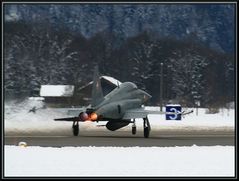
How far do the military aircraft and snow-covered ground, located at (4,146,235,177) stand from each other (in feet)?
33.8

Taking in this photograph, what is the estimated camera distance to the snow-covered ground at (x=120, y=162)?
50.8ft

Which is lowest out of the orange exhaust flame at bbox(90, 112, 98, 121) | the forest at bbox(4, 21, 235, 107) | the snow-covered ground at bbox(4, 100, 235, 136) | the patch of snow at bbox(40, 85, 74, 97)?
the snow-covered ground at bbox(4, 100, 235, 136)

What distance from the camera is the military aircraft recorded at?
32406mm

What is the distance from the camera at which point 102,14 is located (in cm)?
12800

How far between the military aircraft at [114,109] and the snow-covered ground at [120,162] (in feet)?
33.8

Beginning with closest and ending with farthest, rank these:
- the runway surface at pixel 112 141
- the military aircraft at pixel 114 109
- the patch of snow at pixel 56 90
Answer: the runway surface at pixel 112 141 < the military aircraft at pixel 114 109 < the patch of snow at pixel 56 90

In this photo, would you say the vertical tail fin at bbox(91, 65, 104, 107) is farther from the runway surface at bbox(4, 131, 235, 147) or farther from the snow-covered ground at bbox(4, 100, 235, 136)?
the snow-covered ground at bbox(4, 100, 235, 136)

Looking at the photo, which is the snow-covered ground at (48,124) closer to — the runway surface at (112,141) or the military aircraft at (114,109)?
the military aircraft at (114,109)

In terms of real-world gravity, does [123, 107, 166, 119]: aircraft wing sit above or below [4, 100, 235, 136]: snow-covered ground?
above

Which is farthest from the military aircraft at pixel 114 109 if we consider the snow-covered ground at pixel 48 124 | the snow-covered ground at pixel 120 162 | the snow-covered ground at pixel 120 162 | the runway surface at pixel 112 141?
the snow-covered ground at pixel 120 162

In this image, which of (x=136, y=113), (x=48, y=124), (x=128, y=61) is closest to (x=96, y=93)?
(x=136, y=113)

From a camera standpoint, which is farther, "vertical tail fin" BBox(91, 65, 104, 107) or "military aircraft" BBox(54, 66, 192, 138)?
"vertical tail fin" BBox(91, 65, 104, 107)

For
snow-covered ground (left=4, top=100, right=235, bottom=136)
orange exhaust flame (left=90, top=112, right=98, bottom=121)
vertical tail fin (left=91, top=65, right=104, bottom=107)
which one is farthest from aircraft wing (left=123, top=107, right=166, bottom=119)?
snow-covered ground (left=4, top=100, right=235, bottom=136)

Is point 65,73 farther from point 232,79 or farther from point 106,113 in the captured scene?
point 106,113
